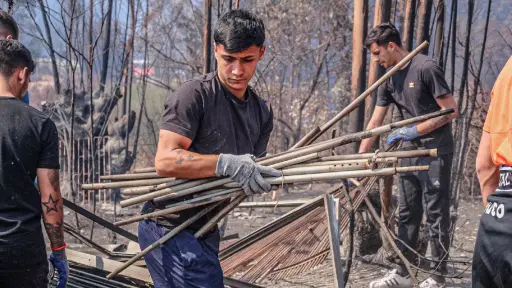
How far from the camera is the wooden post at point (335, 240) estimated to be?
10.0ft

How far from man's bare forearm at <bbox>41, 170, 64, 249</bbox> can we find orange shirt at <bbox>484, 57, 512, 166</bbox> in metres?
2.02

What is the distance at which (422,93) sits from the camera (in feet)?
15.8

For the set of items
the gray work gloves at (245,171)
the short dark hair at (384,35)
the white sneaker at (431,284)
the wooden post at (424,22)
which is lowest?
the white sneaker at (431,284)

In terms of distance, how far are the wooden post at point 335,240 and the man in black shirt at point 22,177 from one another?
4.61ft

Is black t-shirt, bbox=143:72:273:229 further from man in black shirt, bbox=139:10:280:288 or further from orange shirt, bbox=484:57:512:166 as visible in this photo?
orange shirt, bbox=484:57:512:166

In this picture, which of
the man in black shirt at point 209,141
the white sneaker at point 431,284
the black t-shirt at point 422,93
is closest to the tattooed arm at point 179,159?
the man in black shirt at point 209,141

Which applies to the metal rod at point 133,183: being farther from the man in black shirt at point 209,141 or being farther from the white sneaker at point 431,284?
the white sneaker at point 431,284

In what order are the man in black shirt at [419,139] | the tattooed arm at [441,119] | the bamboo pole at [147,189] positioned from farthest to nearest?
the man in black shirt at [419,139]
the tattooed arm at [441,119]
the bamboo pole at [147,189]

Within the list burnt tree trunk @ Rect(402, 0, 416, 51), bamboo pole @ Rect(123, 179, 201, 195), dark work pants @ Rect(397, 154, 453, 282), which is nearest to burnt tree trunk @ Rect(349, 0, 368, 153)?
burnt tree trunk @ Rect(402, 0, 416, 51)

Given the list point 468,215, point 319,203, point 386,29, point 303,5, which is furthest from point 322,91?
point 319,203

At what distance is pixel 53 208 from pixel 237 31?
125cm

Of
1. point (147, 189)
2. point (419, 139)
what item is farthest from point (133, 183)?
point (419, 139)

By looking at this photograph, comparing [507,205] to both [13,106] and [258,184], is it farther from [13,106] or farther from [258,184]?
[13,106]

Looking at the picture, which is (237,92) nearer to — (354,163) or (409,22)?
(354,163)
